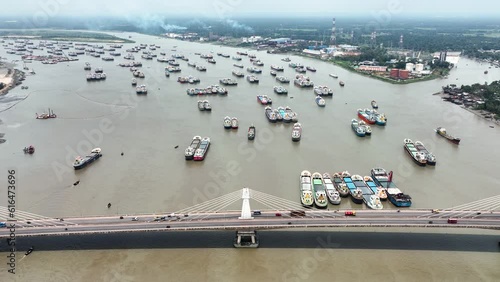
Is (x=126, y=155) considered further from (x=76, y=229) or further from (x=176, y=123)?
(x=76, y=229)

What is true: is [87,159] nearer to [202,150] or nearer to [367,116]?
[202,150]

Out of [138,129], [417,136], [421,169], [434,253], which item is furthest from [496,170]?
[138,129]

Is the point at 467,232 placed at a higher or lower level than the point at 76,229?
lower

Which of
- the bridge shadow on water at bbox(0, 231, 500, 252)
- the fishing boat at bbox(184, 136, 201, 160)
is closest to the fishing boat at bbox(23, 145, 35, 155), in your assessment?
the bridge shadow on water at bbox(0, 231, 500, 252)

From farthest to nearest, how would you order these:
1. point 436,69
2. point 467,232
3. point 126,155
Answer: point 436,69
point 126,155
point 467,232

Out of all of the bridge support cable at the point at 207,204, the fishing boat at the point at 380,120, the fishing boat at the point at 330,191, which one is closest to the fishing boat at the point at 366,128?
the fishing boat at the point at 380,120

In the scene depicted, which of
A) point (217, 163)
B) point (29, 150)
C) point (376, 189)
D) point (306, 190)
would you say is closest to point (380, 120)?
point (376, 189)

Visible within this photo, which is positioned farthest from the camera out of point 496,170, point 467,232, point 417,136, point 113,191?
point 417,136
